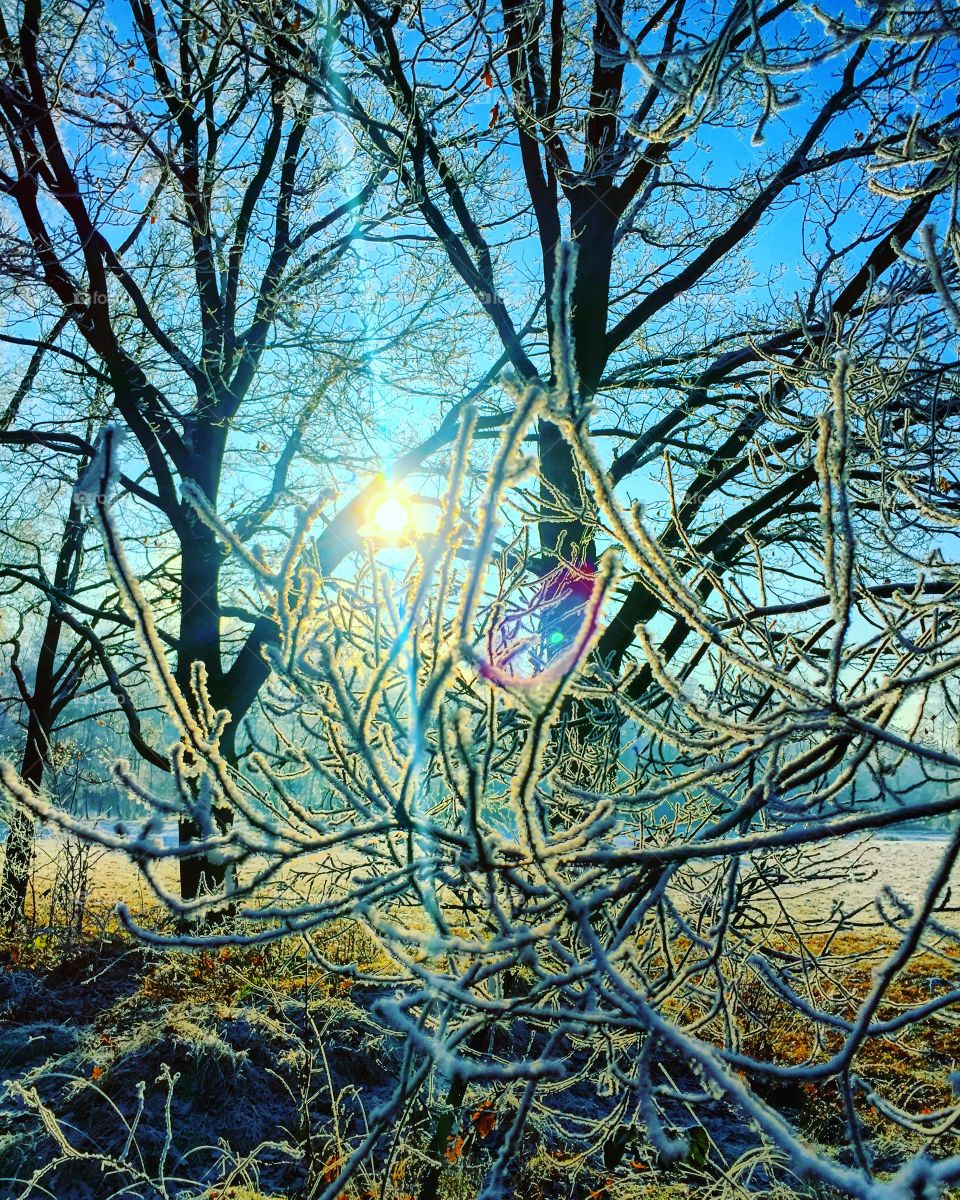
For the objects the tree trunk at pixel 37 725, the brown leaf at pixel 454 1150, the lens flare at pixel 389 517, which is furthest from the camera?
the tree trunk at pixel 37 725

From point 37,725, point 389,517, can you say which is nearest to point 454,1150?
point 389,517

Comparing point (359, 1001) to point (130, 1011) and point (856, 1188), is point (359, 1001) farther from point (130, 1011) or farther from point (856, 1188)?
point (856, 1188)

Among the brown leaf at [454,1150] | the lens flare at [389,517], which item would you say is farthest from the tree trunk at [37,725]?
the lens flare at [389,517]

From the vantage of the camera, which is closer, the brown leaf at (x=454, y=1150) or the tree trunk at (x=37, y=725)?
the brown leaf at (x=454, y=1150)

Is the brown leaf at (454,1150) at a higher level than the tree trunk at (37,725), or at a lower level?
lower

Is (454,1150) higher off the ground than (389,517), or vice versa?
(389,517)

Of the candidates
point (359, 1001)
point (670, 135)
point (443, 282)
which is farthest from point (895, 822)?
point (443, 282)

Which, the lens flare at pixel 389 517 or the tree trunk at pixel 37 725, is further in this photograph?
the tree trunk at pixel 37 725

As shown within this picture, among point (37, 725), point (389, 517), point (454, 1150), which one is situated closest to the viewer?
point (389, 517)

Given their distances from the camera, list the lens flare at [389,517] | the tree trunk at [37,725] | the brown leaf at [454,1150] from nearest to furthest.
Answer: the lens flare at [389,517]
the brown leaf at [454,1150]
the tree trunk at [37,725]

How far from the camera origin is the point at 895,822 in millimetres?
920

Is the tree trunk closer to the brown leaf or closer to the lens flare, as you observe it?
the brown leaf

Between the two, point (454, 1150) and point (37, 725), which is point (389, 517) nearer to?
point (454, 1150)

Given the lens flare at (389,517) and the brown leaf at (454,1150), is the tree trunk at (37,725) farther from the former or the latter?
the lens flare at (389,517)
